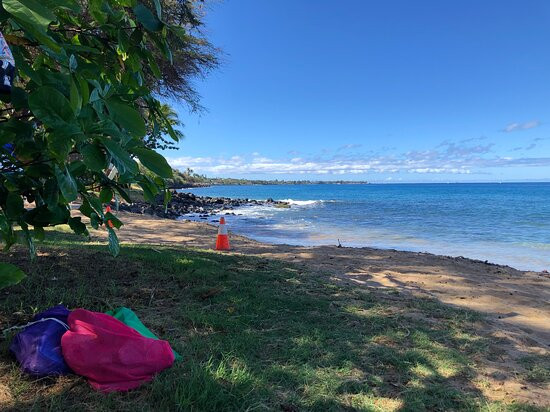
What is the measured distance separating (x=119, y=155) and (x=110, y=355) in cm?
208

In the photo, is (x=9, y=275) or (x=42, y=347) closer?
(x=9, y=275)

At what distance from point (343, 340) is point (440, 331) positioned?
4.27ft

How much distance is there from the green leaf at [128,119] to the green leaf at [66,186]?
222mm

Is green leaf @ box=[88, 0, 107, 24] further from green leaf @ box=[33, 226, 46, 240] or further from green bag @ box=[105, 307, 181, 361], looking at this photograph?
green bag @ box=[105, 307, 181, 361]

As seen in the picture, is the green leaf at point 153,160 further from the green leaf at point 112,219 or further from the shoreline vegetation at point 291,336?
the shoreline vegetation at point 291,336

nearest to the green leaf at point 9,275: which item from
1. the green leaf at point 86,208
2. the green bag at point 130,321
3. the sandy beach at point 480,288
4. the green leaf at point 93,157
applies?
the green leaf at point 93,157

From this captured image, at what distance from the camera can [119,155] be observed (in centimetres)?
99

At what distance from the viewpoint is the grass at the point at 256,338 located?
8.64 feet

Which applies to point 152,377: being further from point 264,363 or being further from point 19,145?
point 19,145

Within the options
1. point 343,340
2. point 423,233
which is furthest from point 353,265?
point 423,233

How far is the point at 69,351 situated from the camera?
8.82ft

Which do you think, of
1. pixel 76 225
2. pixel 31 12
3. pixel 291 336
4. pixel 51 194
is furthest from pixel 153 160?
pixel 291 336

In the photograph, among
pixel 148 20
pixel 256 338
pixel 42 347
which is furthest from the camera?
pixel 256 338

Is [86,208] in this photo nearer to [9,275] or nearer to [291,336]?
[9,275]
